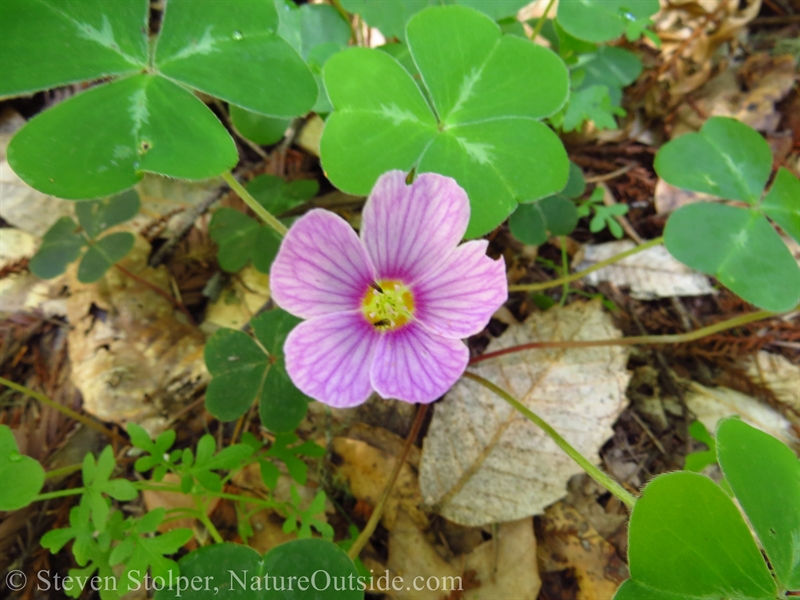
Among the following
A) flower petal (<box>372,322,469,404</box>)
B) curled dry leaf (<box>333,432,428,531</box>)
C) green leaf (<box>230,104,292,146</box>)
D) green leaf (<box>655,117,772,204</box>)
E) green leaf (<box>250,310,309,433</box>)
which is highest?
green leaf (<box>230,104,292,146</box>)

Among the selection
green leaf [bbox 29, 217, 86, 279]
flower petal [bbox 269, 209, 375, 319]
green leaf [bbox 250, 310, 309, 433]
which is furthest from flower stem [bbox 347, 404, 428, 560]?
green leaf [bbox 29, 217, 86, 279]

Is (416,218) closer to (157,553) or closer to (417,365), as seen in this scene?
(417,365)

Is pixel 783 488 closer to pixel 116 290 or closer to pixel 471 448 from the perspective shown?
pixel 471 448

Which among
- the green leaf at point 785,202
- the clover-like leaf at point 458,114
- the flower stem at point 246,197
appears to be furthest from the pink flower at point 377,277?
the green leaf at point 785,202

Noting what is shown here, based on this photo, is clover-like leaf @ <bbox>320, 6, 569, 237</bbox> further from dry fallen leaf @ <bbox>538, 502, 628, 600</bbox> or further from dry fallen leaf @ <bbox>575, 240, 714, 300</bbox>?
dry fallen leaf @ <bbox>538, 502, 628, 600</bbox>

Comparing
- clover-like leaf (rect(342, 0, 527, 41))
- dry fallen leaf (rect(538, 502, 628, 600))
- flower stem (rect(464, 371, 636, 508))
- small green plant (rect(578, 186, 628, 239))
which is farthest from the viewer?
small green plant (rect(578, 186, 628, 239))

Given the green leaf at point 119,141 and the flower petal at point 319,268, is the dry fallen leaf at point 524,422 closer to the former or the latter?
the flower petal at point 319,268
